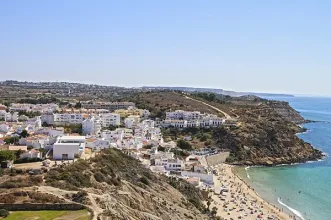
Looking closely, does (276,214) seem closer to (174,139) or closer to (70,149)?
(70,149)

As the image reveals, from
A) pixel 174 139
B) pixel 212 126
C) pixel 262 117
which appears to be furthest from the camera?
pixel 262 117

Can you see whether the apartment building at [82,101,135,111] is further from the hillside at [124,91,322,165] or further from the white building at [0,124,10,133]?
the white building at [0,124,10,133]

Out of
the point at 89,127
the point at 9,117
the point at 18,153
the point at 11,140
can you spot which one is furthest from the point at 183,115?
the point at 18,153

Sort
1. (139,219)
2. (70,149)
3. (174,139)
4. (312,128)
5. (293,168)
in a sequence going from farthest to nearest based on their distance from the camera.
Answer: (312,128) < (174,139) < (293,168) < (70,149) < (139,219)

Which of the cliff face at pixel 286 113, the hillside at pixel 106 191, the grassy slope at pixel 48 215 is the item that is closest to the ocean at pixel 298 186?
the hillside at pixel 106 191

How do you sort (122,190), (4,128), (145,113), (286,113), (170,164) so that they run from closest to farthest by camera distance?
(122,190)
(170,164)
(4,128)
(145,113)
(286,113)

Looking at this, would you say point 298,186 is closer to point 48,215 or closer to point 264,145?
point 264,145

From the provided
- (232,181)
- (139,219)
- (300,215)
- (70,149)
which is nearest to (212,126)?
(232,181)
